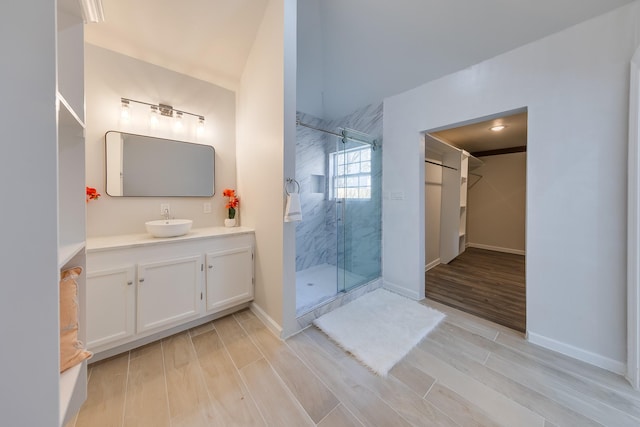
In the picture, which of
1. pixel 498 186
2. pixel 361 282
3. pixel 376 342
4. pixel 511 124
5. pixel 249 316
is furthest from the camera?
pixel 498 186

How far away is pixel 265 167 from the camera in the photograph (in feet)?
6.85

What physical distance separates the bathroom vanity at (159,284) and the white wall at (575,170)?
8.61ft

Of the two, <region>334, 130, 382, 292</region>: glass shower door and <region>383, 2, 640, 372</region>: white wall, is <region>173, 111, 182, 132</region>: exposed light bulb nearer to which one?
<region>334, 130, 382, 292</region>: glass shower door

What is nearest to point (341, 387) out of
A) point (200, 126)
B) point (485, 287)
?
point (485, 287)

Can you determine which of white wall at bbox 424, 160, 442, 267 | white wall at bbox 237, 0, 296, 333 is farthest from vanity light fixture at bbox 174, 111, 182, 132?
white wall at bbox 424, 160, 442, 267

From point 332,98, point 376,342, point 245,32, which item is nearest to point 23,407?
point 376,342

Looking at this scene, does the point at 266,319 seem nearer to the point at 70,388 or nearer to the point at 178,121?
the point at 70,388

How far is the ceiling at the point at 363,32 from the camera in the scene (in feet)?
5.69

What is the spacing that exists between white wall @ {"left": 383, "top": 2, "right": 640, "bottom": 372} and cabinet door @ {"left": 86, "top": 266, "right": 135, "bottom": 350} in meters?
3.26

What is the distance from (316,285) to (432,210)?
2408mm

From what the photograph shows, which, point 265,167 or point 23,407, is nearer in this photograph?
point 23,407

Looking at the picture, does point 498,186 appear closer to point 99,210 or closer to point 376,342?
A: point 376,342

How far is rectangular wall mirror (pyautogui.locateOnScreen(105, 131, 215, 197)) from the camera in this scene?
1990mm

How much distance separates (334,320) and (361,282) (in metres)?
0.79
